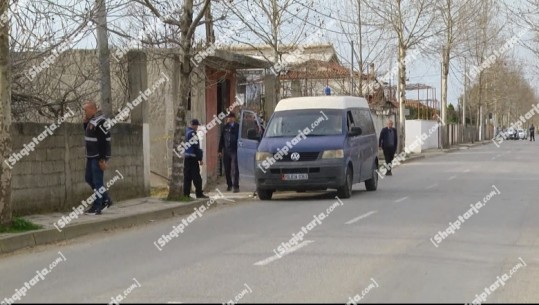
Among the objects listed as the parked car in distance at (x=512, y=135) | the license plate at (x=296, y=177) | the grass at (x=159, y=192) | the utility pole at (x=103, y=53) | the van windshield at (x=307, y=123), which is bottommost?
the parked car in distance at (x=512, y=135)

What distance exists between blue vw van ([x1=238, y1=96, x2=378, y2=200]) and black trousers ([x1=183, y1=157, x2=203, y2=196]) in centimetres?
133

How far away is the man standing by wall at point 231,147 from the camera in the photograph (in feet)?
65.0

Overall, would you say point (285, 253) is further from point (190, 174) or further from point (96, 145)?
point (190, 174)

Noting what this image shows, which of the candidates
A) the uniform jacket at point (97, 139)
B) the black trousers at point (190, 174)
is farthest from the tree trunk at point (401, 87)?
the uniform jacket at point (97, 139)

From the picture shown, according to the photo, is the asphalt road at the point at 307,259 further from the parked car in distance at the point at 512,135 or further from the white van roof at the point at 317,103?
the parked car in distance at the point at 512,135

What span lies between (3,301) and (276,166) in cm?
1010

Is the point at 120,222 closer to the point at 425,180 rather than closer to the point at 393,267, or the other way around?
the point at 393,267

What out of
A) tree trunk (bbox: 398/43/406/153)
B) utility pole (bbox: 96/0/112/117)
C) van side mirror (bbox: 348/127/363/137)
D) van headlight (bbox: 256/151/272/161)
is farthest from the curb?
tree trunk (bbox: 398/43/406/153)

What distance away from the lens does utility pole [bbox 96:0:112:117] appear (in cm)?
1536

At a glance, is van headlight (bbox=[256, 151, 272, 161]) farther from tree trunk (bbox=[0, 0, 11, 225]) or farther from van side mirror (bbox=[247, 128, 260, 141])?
tree trunk (bbox=[0, 0, 11, 225])

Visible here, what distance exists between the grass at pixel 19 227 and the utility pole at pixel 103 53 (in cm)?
413

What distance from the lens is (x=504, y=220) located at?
1404 cm

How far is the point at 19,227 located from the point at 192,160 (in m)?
5.96

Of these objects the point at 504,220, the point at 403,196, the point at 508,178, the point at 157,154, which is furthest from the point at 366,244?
the point at 508,178
